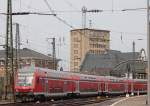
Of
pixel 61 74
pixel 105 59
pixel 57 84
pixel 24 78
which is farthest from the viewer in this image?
pixel 105 59

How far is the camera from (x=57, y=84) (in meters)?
46.3

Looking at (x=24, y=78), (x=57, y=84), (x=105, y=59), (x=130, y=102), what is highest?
(x=105, y=59)

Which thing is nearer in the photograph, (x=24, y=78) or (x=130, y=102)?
(x=24, y=78)

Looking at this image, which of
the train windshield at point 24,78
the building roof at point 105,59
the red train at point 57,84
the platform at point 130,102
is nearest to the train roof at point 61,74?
the red train at point 57,84

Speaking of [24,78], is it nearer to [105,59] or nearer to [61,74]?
[61,74]

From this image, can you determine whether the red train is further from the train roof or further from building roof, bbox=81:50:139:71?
building roof, bbox=81:50:139:71

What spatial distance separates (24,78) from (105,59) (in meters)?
102

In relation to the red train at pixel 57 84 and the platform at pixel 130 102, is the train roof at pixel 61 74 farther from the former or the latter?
the platform at pixel 130 102

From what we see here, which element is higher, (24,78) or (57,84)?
(24,78)

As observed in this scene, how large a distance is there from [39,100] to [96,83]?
1918 cm

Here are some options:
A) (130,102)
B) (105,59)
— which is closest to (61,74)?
(130,102)

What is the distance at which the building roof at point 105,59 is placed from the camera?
455 feet

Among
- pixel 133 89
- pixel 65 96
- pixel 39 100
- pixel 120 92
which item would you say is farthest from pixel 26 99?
pixel 133 89

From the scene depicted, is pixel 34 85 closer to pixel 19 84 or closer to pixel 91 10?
pixel 19 84
